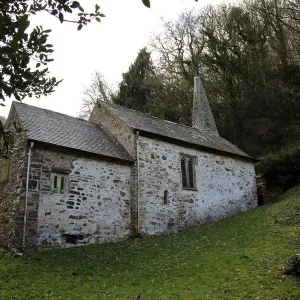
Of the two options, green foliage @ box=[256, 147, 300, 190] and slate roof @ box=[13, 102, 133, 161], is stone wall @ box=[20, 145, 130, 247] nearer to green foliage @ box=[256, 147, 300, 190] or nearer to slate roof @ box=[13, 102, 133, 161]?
slate roof @ box=[13, 102, 133, 161]

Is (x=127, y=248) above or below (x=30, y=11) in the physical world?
below

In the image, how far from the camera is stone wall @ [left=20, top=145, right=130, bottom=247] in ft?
40.2

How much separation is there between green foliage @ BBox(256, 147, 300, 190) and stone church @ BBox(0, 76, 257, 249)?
263cm

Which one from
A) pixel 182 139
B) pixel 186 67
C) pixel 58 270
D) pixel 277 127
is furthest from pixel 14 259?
pixel 186 67

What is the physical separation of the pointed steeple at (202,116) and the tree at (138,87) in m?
7.24

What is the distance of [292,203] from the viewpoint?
52.6 ft

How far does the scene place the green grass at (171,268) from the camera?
774 centimetres

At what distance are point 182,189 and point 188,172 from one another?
46.4 inches

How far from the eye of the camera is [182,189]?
16766 millimetres

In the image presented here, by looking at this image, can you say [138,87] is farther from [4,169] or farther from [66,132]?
[4,169]

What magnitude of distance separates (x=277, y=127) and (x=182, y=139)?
532 inches

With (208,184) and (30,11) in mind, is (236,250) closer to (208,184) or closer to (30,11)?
(208,184)

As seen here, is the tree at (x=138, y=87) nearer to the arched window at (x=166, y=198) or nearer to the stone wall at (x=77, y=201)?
the arched window at (x=166, y=198)

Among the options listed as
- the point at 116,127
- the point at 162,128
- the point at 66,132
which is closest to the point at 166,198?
the point at 162,128
